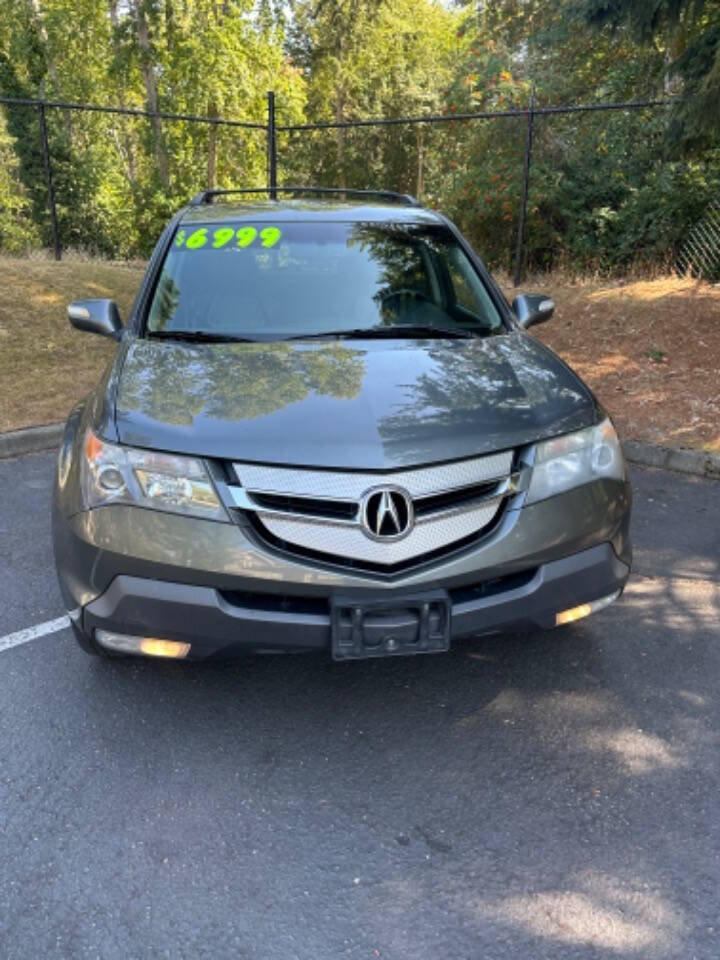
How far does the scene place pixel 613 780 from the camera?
2.42m

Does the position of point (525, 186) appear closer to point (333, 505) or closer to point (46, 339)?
point (46, 339)

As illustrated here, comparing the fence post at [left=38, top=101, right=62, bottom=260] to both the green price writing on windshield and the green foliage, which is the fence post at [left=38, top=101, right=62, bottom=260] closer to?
the green foliage

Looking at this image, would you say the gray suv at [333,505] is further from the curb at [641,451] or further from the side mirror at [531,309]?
the curb at [641,451]

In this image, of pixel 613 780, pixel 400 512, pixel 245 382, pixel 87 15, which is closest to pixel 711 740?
pixel 613 780

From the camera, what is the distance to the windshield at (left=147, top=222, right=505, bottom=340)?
11.1 ft

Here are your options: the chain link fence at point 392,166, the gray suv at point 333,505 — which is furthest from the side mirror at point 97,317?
the chain link fence at point 392,166

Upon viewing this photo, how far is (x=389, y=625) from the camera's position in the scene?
7.47 feet

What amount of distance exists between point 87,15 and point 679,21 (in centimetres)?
2271

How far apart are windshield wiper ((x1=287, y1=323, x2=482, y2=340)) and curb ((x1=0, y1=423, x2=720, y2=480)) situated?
2713 mm

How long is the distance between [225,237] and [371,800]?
2.73 m

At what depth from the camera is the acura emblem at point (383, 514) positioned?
2.25 meters

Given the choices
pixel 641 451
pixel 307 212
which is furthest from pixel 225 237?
pixel 641 451

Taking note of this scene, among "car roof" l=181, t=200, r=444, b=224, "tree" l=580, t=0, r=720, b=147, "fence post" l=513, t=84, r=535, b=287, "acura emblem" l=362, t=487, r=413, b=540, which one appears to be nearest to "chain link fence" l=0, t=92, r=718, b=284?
"fence post" l=513, t=84, r=535, b=287

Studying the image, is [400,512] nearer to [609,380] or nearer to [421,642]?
[421,642]
